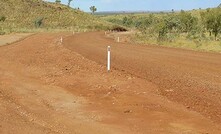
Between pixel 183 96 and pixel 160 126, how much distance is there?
11.9ft

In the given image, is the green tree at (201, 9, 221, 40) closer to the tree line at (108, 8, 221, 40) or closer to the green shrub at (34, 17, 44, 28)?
the tree line at (108, 8, 221, 40)

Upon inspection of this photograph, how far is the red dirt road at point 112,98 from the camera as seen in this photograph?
10.0m

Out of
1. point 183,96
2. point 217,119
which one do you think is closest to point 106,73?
point 183,96

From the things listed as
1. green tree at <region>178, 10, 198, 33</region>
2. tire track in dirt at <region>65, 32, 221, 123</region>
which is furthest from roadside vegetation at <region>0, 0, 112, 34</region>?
tire track in dirt at <region>65, 32, 221, 123</region>

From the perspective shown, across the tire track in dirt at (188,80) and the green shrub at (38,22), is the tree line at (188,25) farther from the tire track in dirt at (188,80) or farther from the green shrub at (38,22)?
the green shrub at (38,22)

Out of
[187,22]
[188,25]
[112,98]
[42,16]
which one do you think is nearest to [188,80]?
[112,98]

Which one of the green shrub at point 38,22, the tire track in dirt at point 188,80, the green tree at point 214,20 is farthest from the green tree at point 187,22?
the tire track in dirt at point 188,80

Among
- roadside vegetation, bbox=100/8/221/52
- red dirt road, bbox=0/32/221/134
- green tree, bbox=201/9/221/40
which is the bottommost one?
roadside vegetation, bbox=100/8/221/52

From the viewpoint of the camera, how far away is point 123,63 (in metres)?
23.1

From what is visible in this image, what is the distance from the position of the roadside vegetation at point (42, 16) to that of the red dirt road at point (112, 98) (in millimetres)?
97041

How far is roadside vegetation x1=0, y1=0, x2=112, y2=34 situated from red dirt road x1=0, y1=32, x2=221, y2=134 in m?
97.0

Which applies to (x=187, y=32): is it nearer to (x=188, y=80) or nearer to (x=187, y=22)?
(x=187, y=22)

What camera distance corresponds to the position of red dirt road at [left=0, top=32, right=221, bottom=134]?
33.0ft

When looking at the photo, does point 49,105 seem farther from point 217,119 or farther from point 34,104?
point 217,119
